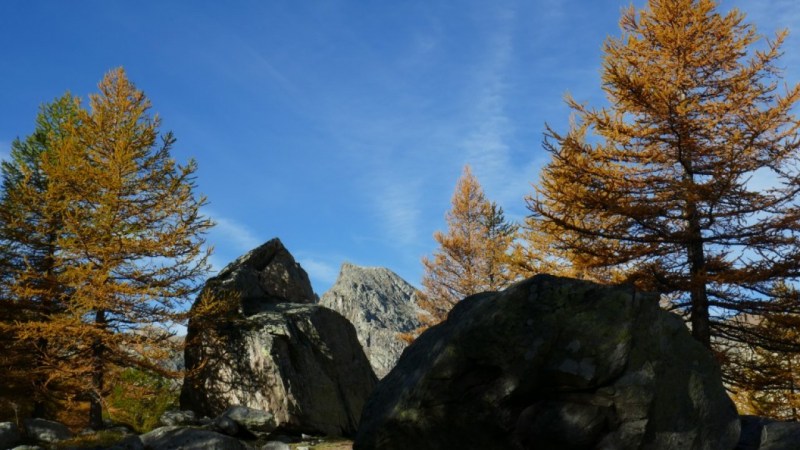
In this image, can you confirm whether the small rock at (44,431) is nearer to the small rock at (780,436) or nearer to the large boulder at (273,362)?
the large boulder at (273,362)

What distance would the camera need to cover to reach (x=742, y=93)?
47.0ft

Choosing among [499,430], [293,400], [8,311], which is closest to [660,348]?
[499,430]

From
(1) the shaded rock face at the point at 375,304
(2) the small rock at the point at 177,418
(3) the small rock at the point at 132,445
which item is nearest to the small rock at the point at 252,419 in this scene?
(2) the small rock at the point at 177,418

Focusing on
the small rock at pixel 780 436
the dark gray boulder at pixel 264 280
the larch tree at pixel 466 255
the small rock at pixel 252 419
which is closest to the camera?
the small rock at pixel 780 436

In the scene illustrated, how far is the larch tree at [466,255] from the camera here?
3095cm

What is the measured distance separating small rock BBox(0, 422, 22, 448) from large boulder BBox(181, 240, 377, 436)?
3.79 m

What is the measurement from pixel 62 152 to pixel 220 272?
5.20 metres

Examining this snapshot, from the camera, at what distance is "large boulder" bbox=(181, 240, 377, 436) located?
1398cm

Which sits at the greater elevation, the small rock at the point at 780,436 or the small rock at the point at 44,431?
the small rock at the point at 44,431

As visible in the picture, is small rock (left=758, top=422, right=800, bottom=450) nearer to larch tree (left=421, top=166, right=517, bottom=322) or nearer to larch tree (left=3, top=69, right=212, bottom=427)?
larch tree (left=3, top=69, right=212, bottom=427)

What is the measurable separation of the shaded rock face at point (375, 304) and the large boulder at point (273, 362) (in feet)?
161

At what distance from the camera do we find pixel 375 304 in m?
78.3

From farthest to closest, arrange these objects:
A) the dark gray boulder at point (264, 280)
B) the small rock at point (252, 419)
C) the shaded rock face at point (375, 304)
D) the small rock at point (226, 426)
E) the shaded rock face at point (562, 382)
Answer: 1. the shaded rock face at point (375, 304)
2. the dark gray boulder at point (264, 280)
3. the small rock at point (252, 419)
4. the small rock at point (226, 426)
5. the shaded rock face at point (562, 382)

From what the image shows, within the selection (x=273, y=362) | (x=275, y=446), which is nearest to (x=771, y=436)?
(x=275, y=446)
